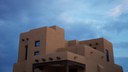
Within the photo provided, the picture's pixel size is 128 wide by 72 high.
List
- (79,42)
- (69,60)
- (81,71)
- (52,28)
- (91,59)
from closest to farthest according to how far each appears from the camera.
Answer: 1. (69,60)
2. (81,71)
3. (91,59)
4. (52,28)
5. (79,42)

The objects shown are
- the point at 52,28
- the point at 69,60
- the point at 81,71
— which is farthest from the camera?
the point at 52,28

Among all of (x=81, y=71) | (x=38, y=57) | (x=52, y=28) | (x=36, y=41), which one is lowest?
(x=81, y=71)

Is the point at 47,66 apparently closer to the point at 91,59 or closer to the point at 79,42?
the point at 91,59

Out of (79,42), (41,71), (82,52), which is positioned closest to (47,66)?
(41,71)

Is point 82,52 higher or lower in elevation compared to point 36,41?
lower

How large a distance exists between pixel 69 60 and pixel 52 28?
33.5 ft

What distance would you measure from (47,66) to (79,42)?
12.9m

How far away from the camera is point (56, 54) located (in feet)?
107

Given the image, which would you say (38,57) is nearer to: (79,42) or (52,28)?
(52,28)

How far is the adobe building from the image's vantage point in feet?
108

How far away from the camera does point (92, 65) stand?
37.0 meters

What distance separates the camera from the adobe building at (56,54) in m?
32.9

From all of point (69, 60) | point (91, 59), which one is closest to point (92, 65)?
point (91, 59)

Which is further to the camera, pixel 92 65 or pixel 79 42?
pixel 79 42
